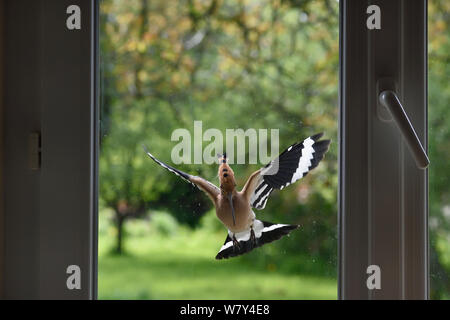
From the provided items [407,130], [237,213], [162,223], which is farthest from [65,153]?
[407,130]

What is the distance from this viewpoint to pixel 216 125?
85 centimetres

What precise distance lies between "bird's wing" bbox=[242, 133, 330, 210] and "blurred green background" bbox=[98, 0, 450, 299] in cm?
1

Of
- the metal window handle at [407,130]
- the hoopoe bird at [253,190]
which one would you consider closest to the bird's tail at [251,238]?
the hoopoe bird at [253,190]

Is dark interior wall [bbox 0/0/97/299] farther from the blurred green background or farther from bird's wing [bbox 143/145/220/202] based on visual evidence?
bird's wing [bbox 143/145/220/202]

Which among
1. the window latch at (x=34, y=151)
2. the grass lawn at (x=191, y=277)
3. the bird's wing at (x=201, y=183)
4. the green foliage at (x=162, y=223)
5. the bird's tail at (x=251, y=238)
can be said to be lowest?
the grass lawn at (x=191, y=277)

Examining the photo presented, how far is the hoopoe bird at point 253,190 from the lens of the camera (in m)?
0.84

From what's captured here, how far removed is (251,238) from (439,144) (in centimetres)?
36

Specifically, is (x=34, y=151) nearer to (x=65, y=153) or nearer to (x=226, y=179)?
→ (x=65, y=153)

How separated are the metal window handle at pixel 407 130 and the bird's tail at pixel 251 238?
0.74ft

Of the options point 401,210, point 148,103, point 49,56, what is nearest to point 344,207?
point 401,210

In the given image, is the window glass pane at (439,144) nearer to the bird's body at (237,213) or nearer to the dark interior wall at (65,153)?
the bird's body at (237,213)

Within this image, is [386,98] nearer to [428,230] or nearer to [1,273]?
[428,230]

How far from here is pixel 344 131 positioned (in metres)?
0.83
